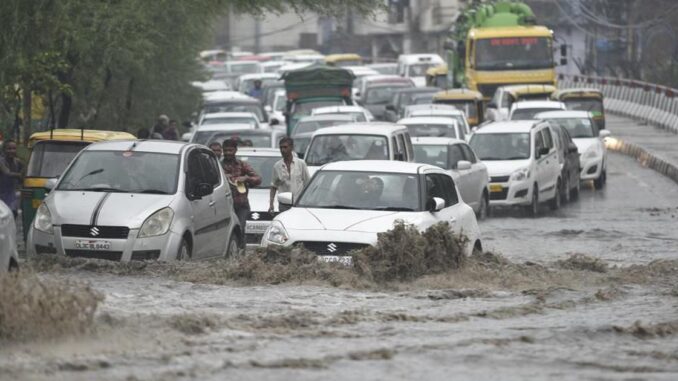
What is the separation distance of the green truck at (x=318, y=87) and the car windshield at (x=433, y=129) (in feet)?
40.8

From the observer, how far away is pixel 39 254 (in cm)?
1636

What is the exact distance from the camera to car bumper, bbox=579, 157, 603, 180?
34594 millimetres

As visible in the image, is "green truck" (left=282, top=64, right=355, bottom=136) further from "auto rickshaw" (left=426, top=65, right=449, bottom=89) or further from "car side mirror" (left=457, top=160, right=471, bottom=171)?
"car side mirror" (left=457, top=160, right=471, bottom=171)

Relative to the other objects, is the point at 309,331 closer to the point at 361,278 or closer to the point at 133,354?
the point at 133,354

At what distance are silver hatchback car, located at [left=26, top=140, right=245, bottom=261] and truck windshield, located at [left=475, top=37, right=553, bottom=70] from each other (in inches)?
1255

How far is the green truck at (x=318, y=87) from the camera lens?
46.2 meters

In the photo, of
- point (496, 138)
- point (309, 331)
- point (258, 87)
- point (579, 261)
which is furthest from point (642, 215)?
point (258, 87)

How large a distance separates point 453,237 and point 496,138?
15216mm

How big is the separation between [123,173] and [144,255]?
143 cm

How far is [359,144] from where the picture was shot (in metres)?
24.7

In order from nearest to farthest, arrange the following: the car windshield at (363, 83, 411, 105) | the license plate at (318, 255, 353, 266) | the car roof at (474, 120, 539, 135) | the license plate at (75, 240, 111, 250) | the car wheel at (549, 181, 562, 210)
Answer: the license plate at (318, 255, 353, 266), the license plate at (75, 240, 111, 250), the car wheel at (549, 181, 562, 210), the car roof at (474, 120, 539, 135), the car windshield at (363, 83, 411, 105)

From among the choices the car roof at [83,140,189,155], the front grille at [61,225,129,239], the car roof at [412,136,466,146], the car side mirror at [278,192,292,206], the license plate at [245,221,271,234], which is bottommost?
the license plate at [245,221,271,234]

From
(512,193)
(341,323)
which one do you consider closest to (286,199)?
(341,323)

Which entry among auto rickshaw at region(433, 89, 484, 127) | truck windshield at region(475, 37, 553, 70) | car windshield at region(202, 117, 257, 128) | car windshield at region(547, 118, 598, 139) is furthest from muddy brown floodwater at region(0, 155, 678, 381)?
truck windshield at region(475, 37, 553, 70)
